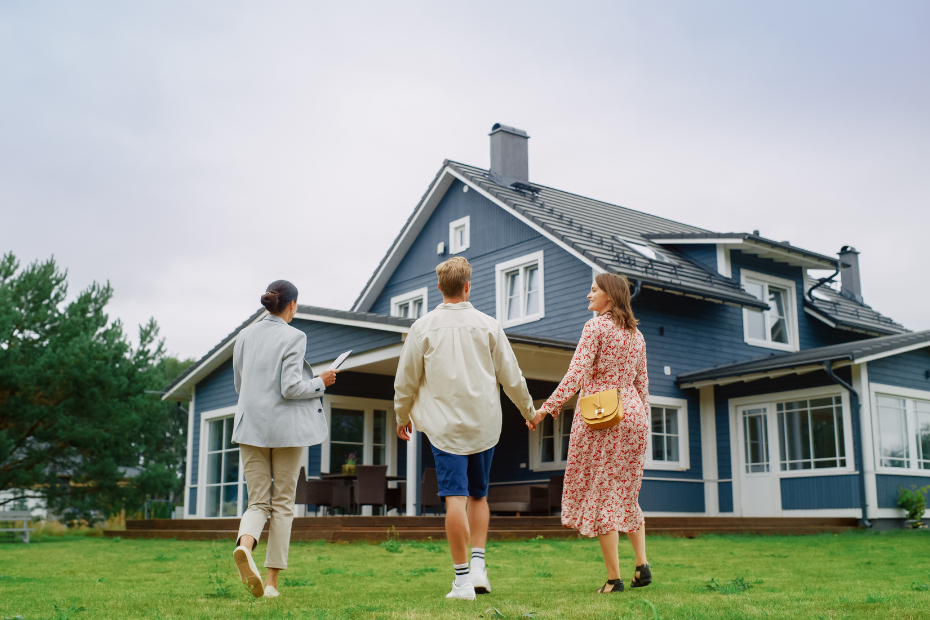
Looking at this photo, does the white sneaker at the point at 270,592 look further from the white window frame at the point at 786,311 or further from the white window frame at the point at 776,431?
the white window frame at the point at 786,311

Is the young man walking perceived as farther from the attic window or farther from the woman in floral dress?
the attic window

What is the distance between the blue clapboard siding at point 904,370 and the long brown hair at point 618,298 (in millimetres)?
9992

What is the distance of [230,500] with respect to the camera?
15.5m

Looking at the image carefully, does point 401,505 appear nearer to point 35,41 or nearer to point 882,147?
point 35,41

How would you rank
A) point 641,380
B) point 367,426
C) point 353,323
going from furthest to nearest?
1. point 367,426
2. point 353,323
3. point 641,380

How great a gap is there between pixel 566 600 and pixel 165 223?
65.2 ft

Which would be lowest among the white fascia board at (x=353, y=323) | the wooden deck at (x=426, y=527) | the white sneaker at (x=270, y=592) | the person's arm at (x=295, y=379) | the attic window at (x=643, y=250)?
the wooden deck at (x=426, y=527)

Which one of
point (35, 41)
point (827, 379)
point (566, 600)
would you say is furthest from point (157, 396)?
point (566, 600)

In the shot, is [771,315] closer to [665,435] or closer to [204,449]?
[665,435]

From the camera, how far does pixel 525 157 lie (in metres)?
18.1

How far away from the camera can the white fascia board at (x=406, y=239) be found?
58.6 ft

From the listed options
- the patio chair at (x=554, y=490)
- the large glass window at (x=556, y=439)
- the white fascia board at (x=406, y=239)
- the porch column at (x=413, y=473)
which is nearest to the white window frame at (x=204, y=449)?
the white fascia board at (x=406, y=239)

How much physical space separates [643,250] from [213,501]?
8.74 m

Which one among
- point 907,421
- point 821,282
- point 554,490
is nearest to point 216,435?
point 554,490
